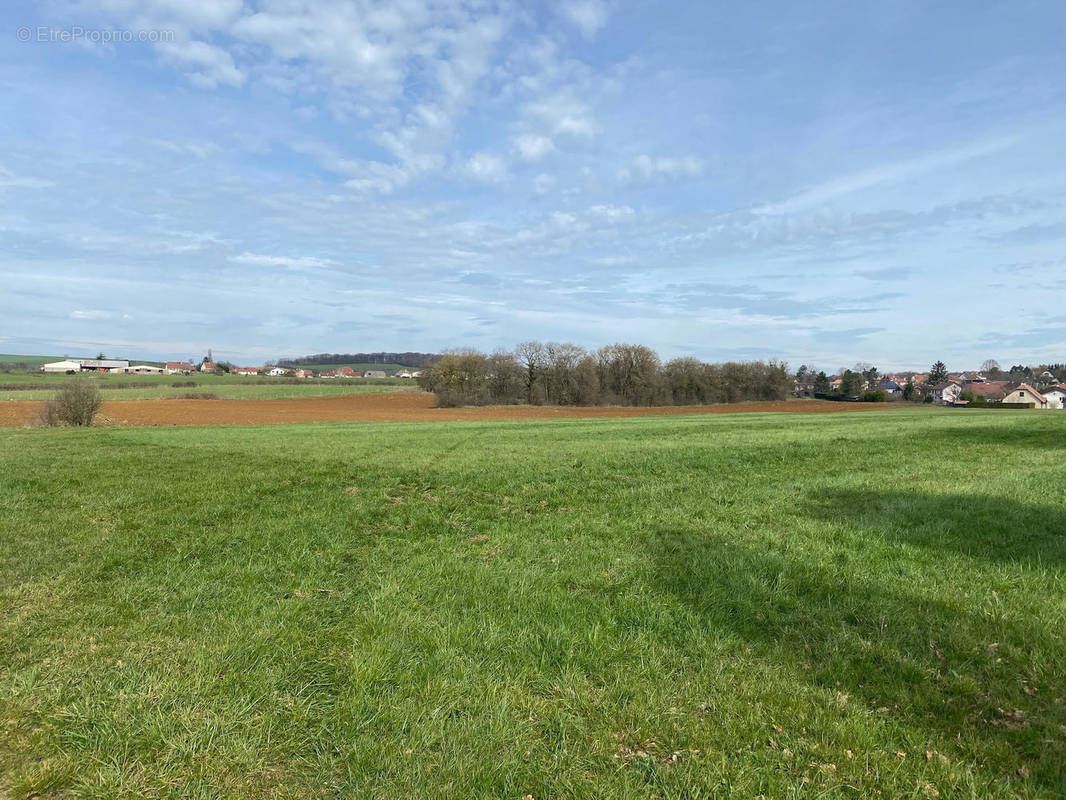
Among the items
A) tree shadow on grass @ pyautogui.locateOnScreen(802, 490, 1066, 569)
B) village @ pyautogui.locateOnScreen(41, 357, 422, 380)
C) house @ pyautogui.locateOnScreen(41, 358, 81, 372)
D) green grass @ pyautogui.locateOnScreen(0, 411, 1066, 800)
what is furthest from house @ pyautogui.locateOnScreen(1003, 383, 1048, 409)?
house @ pyautogui.locateOnScreen(41, 358, 81, 372)

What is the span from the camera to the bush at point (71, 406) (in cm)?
2970

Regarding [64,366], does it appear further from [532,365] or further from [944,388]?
[944,388]

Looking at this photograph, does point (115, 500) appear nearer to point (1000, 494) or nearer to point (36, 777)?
point (36, 777)

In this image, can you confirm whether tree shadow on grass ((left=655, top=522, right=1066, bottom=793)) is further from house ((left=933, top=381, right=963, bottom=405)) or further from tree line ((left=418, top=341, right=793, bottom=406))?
house ((left=933, top=381, right=963, bottom=405))

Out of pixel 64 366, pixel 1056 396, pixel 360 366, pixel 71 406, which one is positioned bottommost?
pixel 71 406

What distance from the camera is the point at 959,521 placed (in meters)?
8.62

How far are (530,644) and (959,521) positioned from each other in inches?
302

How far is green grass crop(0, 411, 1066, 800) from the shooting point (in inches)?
136

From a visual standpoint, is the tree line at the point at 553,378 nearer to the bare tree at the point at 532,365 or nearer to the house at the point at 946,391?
the bare tree at the point at 532,365

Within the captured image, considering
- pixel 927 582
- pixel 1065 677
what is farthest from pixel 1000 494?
pixel 1065 677

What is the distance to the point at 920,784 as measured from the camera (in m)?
3.30

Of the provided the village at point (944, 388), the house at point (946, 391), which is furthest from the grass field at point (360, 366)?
the house at point (946, 391)

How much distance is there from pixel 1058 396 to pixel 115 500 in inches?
5828

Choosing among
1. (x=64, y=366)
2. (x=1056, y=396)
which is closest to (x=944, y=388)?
(x=1056, y=396)
